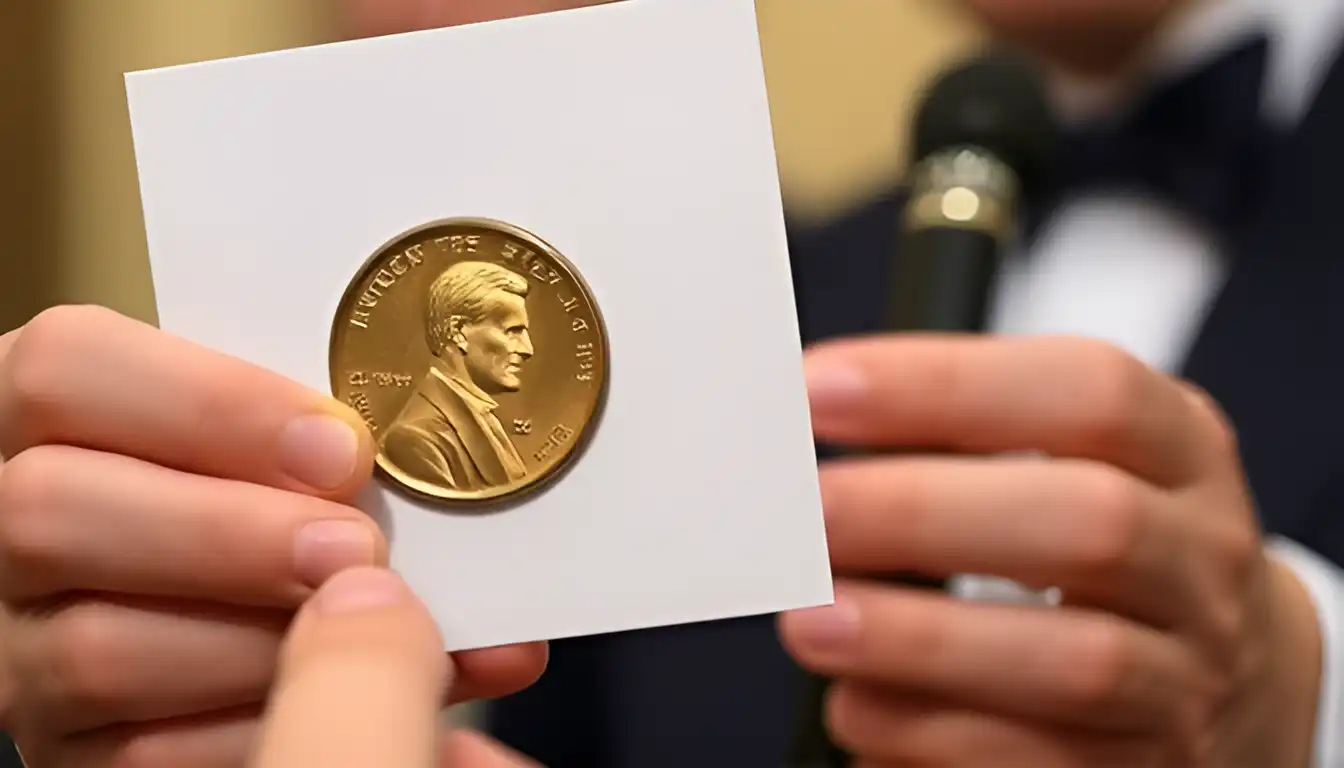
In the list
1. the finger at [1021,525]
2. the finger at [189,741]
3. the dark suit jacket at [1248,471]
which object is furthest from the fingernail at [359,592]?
the dark suit jacket at [1248,471]

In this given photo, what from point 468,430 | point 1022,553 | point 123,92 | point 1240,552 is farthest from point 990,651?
point 123,92

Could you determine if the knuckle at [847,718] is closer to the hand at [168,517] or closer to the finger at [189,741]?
the hand at [168,517]

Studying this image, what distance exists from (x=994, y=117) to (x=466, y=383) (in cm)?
37

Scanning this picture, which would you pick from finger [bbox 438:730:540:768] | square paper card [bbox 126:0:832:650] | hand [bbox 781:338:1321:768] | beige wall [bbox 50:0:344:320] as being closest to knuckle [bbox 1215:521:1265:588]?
hand [bbox 781:338:1321:768]

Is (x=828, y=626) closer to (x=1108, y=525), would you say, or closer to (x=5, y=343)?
(x=1108, y=525)

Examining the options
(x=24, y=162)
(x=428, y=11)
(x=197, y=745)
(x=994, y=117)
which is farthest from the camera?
(x=24, y=162)

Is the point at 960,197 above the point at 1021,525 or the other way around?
above

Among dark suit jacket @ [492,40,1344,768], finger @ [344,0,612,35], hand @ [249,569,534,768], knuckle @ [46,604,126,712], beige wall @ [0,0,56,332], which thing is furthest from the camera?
beige wall @ [0,0,56,332]

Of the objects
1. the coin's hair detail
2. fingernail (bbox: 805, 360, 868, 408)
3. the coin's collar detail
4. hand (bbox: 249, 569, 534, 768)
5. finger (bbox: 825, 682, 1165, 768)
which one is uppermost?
the coin's hair detail

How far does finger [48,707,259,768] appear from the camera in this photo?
41cm

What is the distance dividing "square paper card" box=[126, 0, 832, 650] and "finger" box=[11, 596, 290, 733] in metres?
0.07

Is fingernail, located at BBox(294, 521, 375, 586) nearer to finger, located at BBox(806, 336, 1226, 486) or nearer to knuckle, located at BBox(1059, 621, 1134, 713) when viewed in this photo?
finger, located at BBox(806, 336, 1226, 486)

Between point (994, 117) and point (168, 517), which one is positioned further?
point (994, 117)

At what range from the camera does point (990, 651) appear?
469 millimetres
